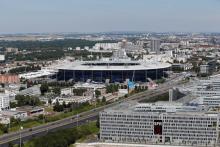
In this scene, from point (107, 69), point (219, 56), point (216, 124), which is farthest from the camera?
point (219, 56)

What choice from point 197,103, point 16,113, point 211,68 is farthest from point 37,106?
point 211,68

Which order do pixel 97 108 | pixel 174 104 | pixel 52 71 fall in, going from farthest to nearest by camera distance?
1. pixel 52 71
2. pixel 97 108
3. pixel 174 104

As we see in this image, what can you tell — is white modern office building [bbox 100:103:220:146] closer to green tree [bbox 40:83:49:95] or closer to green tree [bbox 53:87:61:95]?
green tree [bbox 53:87:61:95]

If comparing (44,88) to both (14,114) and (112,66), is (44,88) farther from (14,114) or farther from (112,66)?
(14,114)

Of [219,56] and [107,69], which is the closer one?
[107,69]

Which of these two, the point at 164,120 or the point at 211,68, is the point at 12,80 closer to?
the point at 211,68

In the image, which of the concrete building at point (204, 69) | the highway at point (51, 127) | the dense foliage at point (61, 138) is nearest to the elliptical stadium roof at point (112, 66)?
the concrete building at point (204, 69)
